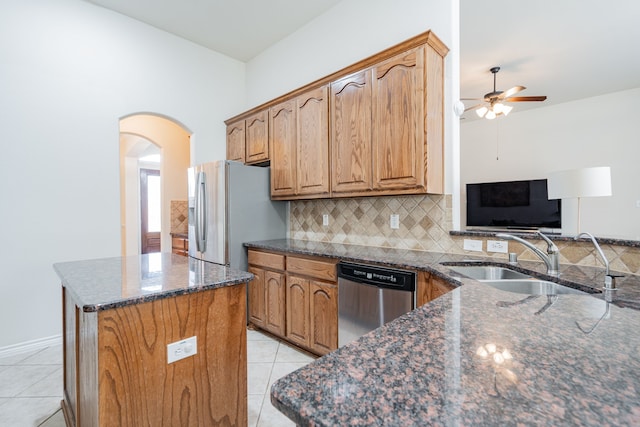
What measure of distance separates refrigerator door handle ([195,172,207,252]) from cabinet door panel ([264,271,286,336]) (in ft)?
2.79

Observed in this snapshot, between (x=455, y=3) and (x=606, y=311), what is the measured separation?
238 centimetres

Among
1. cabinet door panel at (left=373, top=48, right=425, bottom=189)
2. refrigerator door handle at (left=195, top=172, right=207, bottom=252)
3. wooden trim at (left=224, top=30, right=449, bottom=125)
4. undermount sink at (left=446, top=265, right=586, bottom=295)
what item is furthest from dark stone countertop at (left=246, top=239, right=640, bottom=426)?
refrigerator door handle at (left=195, top=172, right=207, bottom=252)

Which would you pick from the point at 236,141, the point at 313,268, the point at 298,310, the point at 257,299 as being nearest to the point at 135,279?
the point at 313,268

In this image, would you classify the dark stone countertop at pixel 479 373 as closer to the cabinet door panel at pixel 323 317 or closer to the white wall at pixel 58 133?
the cabinet door panel at pixel 323 317

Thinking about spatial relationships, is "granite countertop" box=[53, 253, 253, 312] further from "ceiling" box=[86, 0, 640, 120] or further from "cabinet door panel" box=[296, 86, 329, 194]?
"ceiling" box=[86, 0, 640, 120]

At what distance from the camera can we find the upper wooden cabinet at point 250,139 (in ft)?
11.2

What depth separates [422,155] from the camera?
214cm

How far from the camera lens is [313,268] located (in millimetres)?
2479

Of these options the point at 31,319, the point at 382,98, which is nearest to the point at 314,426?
the point at 382,98

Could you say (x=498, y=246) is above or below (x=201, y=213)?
below

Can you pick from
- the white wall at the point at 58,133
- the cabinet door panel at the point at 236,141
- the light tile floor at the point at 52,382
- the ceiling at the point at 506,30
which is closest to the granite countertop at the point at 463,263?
the light tile floor at the point at 52,382

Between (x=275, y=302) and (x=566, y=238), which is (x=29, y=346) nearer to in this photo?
(x=275, y=302)

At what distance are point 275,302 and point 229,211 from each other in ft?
3.23

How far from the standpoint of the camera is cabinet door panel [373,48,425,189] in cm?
215
